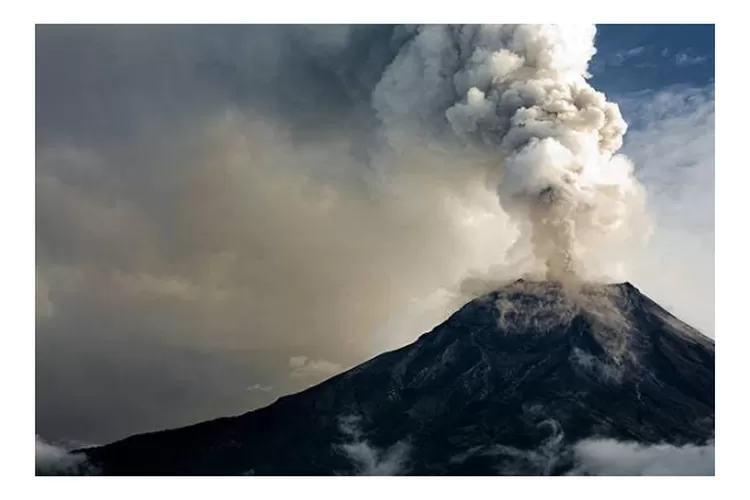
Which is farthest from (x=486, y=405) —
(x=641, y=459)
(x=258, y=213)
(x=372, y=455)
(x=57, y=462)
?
(x=57, y=462)

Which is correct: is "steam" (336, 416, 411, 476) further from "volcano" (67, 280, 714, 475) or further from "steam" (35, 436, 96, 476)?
"steam" (35, 436, 96, 476)

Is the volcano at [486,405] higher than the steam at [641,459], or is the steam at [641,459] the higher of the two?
the volcano at [486,405]

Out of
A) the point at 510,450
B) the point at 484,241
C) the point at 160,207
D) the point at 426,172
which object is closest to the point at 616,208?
the point at 484,241

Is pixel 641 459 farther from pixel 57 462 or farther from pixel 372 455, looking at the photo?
pixel 57 462

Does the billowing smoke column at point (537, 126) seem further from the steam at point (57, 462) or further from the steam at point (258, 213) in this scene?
the steam at point (57, 462)

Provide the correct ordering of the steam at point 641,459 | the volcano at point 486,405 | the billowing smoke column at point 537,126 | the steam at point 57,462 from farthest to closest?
1. the billowing smoke column at point 537,126
2. the volcano at point 486,405
3. the steam at point 641,459
4. the steam at point 57,462

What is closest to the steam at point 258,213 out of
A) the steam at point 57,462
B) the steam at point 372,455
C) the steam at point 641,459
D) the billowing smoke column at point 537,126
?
the billowing smoke column at point 537,126

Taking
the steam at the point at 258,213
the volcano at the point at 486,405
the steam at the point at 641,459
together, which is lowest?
the steam at the point at 641,459
